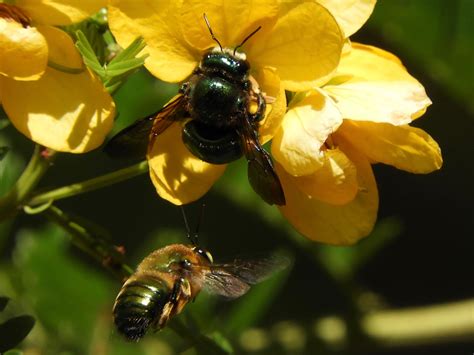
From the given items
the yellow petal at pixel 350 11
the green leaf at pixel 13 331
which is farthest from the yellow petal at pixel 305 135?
the green leaf at pixel 13 331

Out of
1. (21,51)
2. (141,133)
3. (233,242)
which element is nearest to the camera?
(21,51)

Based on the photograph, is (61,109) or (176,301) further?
(176,301)

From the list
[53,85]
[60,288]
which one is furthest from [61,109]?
[60,288]

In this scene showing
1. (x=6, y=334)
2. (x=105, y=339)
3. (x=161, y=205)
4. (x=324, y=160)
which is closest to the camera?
(x=324, y=160)

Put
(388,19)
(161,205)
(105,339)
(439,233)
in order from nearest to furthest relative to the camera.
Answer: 1. (105,339)
2. (388,19)
3. (161,205)
4. (439,233)

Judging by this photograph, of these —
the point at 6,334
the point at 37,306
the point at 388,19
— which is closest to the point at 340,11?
the point at 6,334

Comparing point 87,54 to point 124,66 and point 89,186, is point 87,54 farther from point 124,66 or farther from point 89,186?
point 89,186

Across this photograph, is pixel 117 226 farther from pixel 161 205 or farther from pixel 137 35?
pixel 137 35
